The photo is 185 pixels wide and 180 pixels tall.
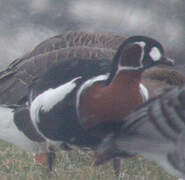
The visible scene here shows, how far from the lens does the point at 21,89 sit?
5.20m

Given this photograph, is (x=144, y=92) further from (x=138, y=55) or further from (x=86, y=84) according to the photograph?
(x=86, y=84)

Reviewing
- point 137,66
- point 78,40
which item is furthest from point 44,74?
point 137,66

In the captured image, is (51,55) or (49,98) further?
(51,55)

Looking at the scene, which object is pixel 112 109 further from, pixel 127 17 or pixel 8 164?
pixel 8 164

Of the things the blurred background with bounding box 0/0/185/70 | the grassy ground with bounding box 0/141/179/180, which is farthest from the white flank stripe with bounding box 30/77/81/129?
the blurred background with bounding box 0/0/185/70

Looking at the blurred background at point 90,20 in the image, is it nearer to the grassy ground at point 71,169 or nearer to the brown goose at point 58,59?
the brown goose at point 58,59

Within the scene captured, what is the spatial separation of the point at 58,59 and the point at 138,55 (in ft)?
1.82

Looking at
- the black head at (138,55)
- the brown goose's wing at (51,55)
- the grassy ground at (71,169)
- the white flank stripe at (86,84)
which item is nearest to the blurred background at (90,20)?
the brown goose's wing at (51,55)

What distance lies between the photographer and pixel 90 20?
18.0 ft

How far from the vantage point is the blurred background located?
17.1 ft

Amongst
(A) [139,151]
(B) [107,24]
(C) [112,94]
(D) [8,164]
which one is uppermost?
(B) [107,24]

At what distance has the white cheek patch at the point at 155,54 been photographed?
4656mm

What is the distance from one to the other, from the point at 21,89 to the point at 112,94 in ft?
2.70

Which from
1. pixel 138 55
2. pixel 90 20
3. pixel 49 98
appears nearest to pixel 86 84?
pixel 49 98
